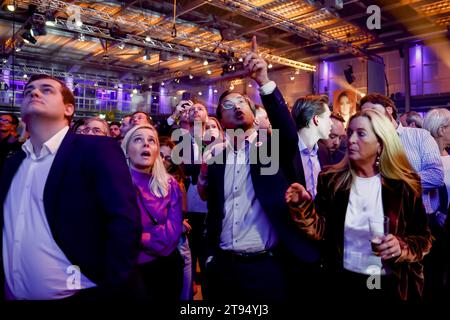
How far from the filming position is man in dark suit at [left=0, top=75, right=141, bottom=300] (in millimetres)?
1351

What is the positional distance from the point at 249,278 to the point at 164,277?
2.20 feet

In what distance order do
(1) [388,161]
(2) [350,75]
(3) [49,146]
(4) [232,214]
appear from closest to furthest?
1. (3) [49,146]
2. (1) [388,161]
3. (4) [232,214]
4. (2) [350,75]

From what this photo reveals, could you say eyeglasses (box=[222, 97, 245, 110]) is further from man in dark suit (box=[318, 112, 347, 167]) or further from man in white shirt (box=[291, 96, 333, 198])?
man in dark suit (box=[318, 112, 347, 167])

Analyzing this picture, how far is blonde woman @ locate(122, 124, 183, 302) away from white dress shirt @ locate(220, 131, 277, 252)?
466mm

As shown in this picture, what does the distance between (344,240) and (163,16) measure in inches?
340

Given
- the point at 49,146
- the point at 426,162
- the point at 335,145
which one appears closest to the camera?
the point at 49,146

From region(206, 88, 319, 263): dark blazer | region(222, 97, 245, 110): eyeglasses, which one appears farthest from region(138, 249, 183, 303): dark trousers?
region(222, 97, 245, 110): eyeglasses

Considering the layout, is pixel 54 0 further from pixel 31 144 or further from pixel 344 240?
pixel 344 240

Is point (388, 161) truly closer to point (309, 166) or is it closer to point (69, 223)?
point (309, 166)

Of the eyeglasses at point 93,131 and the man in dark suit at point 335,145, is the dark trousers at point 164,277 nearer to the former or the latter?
the eyeglasses at point 93,131

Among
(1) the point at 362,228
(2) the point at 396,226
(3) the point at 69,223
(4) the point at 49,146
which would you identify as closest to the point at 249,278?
(1) the point at 362,228

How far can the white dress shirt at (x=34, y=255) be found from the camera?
135 cm

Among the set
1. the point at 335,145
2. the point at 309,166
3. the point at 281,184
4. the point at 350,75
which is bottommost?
the point at 281,184

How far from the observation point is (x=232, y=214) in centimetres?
183
